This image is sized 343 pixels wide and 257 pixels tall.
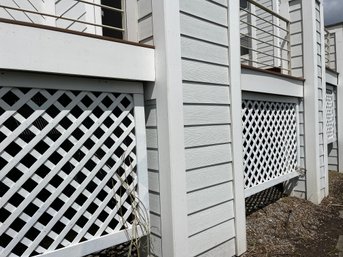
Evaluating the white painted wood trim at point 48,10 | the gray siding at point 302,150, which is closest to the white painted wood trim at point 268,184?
the gray siding at point 302,150

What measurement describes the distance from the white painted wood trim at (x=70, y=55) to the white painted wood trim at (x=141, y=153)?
23 centimetres

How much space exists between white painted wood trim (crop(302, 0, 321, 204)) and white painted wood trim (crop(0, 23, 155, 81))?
311cm

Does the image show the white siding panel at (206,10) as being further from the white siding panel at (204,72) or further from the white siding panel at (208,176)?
the white siding panel at (208,176)

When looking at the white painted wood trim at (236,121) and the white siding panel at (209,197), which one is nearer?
the white siding panel at (209,197)

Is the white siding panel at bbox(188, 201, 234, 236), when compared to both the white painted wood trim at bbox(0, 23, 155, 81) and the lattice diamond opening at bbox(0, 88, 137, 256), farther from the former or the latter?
the white painted wood trim at bbox(0, 23, 155, 81)

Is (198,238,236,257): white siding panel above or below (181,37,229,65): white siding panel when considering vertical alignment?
below

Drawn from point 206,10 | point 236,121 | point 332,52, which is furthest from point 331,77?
point 206,10

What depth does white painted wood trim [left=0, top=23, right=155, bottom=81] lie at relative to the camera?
5.92 ft

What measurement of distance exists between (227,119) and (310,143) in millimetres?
2333

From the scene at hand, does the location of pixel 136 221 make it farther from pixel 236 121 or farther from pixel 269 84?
pixel 269 84

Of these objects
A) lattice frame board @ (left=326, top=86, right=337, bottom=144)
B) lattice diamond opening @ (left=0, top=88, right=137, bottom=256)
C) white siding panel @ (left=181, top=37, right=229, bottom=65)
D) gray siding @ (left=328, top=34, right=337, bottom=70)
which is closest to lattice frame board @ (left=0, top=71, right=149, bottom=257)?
lattice diamond opening @ (left=0, top=88, right=137, bottom=256)

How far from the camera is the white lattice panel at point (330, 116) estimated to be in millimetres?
6406

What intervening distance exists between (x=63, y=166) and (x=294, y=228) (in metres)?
2.92

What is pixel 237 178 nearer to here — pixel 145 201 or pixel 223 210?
pixel 223 210
